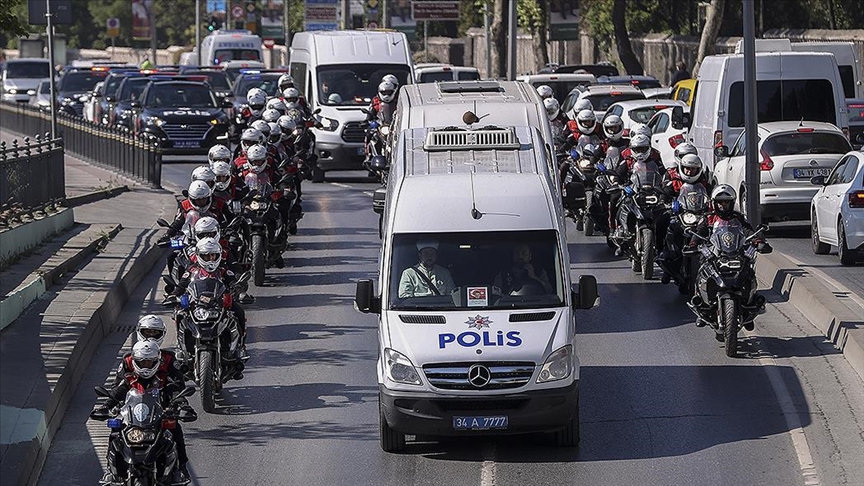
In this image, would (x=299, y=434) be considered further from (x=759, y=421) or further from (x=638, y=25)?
(x=638, y=25)

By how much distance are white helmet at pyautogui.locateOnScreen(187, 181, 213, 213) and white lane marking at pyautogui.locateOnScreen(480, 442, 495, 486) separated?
17.6 feet

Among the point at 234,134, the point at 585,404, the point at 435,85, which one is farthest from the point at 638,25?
the point at 585,404

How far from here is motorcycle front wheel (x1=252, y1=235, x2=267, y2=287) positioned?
A: 20484 mm

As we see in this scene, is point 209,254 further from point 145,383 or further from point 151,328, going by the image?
point 145,383

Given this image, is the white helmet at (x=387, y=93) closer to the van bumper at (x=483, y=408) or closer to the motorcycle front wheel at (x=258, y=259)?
the motorcycle front wheel at (x=258, y=259)

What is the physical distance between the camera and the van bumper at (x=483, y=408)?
39.9ft

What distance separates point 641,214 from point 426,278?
7.98m

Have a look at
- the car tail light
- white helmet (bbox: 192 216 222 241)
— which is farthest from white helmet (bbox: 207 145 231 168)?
the car tail light

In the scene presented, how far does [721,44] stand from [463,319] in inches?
1603

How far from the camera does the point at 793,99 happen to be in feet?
87.8

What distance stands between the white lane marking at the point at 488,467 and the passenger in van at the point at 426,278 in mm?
1174

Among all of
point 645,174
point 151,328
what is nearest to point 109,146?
point 645,174

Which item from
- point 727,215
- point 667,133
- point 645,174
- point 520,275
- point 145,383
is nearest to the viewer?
point 145,383

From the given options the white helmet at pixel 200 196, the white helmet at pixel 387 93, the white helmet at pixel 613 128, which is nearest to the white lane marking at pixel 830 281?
the white helmet at pixel 613 128
